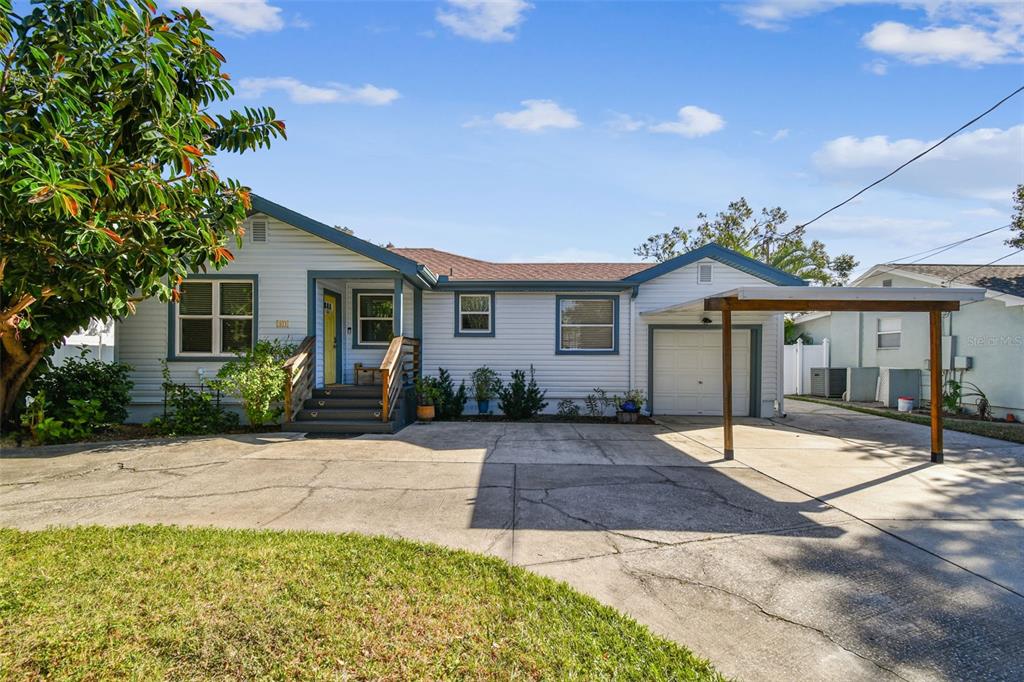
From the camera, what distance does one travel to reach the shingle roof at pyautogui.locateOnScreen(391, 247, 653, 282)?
42.0ft

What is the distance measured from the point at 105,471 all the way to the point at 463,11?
8546mm

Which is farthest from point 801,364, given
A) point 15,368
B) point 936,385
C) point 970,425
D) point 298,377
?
point 15,368

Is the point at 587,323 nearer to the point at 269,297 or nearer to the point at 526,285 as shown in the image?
the point at 526,285

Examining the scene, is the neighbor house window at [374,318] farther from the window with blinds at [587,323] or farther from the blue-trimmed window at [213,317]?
the window with blinds at [587,323]

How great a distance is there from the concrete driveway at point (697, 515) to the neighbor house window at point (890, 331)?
7.76 metres

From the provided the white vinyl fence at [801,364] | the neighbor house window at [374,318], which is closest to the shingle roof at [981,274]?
the white vinyl fence at [801,364]

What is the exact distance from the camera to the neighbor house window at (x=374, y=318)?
40.9 feet

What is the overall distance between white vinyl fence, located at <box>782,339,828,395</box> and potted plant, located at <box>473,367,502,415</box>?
13.3 metres

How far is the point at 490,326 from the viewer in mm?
12453

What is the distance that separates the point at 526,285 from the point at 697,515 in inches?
311

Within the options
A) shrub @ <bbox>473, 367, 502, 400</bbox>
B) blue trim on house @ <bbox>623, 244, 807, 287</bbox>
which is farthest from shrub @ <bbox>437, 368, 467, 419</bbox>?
blue trim on house @ <bbox>623, 244, 807, 287</bbox>

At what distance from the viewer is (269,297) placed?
10633 millimetres

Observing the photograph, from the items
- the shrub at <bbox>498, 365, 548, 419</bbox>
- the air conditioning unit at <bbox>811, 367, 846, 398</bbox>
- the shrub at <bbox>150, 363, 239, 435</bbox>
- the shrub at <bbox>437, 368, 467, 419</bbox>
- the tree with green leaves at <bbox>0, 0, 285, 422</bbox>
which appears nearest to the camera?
the tree with green leaves at <bbox>0, 0, 285, 422</bbox>

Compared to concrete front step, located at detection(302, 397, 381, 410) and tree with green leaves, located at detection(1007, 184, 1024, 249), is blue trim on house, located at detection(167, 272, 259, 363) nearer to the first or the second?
concrete front step, located at detection(302, 397, 381, 410)
